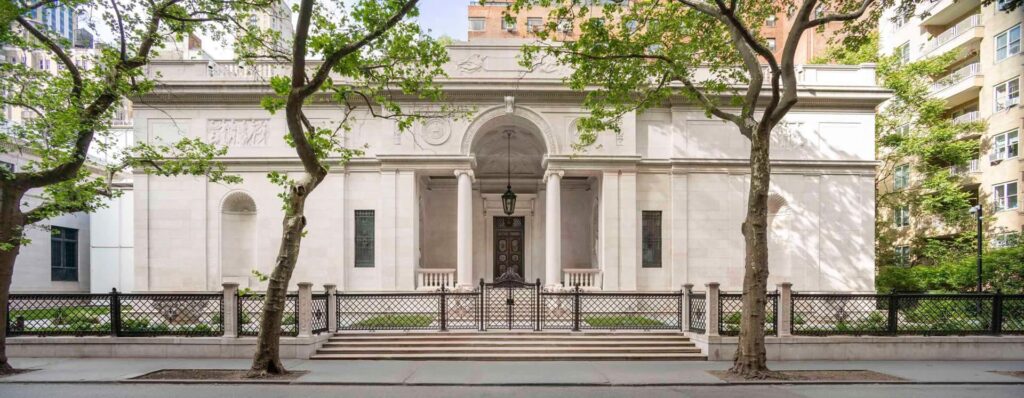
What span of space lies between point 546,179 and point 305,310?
10684 millimetres

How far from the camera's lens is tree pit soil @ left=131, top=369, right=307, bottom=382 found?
10.5 m

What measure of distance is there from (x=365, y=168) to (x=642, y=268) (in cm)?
1120

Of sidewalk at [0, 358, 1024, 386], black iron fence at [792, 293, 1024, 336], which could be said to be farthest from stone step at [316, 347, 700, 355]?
black iron fence at [792, 293, 1024, 336]

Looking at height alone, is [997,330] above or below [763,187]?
below

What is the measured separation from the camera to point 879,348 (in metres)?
13.1

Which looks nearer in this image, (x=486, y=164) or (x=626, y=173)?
(x=626, y=173)

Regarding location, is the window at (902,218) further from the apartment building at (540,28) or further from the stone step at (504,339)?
the stone step at (504,339)

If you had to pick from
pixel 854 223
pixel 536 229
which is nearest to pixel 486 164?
pixel 536 229

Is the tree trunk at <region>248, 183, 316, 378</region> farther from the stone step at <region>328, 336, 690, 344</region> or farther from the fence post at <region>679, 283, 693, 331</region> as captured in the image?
the fence post at <region>679, 283, 693, 331</region>

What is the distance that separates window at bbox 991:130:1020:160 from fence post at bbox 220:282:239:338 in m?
33.3

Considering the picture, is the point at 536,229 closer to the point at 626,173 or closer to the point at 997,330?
the point at 626,173

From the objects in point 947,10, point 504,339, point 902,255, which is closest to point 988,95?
point 947,10

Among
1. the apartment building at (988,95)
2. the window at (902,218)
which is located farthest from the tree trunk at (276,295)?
the window at (902,218)

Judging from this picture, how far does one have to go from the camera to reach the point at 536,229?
25.6m
